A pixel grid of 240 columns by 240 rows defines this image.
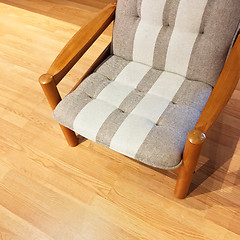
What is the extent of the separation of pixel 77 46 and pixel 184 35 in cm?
45

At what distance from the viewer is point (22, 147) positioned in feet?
4.63

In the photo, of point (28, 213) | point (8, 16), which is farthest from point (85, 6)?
point (28, 213)

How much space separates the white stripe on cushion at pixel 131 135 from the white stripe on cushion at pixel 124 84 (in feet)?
0.44

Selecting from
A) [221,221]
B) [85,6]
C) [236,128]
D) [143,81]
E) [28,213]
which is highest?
[143,81]

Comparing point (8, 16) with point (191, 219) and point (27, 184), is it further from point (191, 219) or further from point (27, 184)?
point (191, 219)

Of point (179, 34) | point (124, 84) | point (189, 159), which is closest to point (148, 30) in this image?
point (179, 34)

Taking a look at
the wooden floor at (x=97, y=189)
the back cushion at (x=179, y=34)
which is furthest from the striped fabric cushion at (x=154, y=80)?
the wooden floor at (x=97, y=189)

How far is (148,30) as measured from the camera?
1.12 metres

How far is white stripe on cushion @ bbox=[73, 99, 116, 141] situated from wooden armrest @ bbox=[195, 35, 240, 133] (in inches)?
14.2

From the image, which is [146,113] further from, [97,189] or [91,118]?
[97,189]

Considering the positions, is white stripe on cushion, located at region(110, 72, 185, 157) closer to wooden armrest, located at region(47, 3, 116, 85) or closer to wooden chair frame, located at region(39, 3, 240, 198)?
wooden chair frame, located at region(39, 3, 240, 198)

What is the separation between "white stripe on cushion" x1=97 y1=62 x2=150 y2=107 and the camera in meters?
1.07

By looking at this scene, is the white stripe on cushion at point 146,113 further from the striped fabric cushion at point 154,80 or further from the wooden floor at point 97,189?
the wooden floor at point 97,189

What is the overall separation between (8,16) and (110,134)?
6.17 feet
